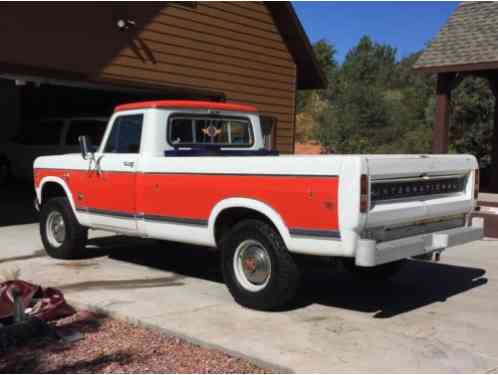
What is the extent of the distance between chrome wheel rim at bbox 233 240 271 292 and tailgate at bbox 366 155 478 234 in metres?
1.12

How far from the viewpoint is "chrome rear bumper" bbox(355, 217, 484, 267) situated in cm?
482

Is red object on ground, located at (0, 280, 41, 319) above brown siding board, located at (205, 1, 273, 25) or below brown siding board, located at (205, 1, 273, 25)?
below

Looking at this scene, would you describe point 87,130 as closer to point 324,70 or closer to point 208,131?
point 208,131

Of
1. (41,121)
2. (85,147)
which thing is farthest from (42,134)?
(85,147)

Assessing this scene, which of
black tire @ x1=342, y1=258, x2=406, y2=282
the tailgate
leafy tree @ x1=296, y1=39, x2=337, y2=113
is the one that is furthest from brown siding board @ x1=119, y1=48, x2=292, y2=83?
leafy tree @ x1=296, y1=39, x2=337, y2=113

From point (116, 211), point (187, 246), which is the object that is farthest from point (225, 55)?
point (116, 211)

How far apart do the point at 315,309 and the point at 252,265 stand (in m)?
0.74

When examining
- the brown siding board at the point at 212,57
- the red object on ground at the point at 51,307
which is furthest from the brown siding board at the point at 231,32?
the red object on ground at the point at 51,307

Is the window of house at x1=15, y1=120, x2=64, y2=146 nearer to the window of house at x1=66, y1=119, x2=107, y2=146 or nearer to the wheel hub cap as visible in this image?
the window of house at x1=66, y1=119, x2=107, y2=146

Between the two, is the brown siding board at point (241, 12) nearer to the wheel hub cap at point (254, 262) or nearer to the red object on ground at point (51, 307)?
the wheel hub cap at point (254, 262)

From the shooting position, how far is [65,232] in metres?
7.84

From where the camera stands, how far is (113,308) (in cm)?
557

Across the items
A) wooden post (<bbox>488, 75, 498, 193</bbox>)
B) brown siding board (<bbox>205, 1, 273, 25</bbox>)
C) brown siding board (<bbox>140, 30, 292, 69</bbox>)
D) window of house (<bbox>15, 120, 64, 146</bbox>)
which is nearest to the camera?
brown siding board (<bbox>140, 30, 292, 69</bbox>)

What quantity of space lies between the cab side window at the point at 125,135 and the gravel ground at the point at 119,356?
2.48 metres
